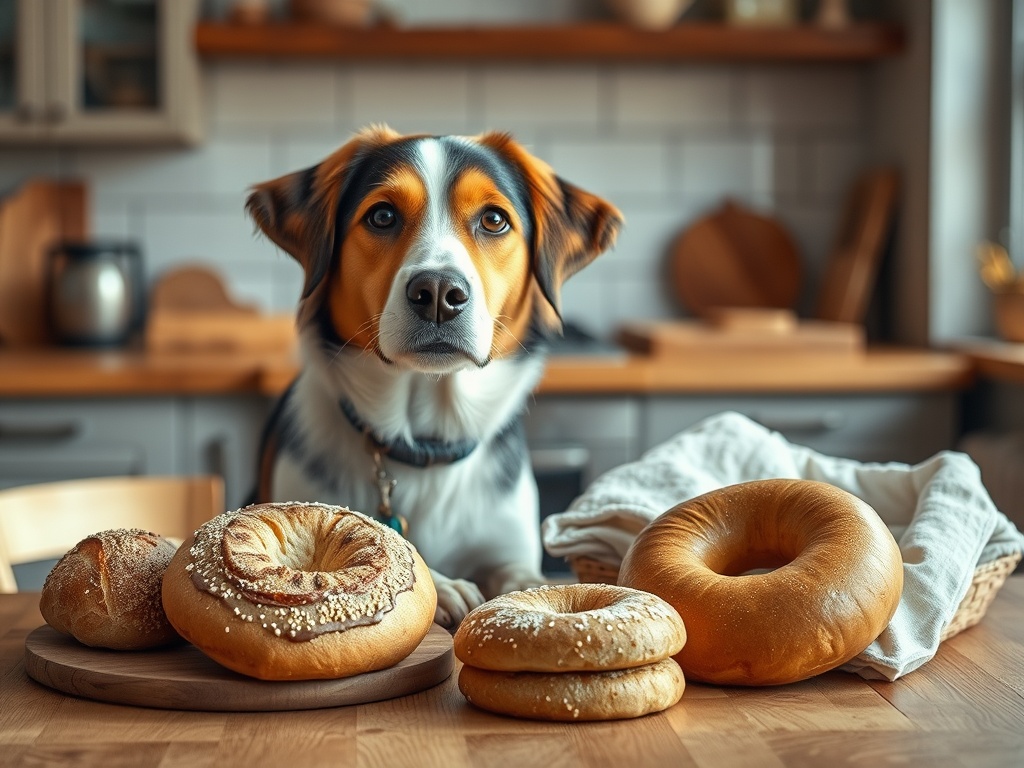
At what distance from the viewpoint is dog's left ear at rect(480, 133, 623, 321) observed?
1282mm

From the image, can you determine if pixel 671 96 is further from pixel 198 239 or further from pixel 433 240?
pixel 433 240

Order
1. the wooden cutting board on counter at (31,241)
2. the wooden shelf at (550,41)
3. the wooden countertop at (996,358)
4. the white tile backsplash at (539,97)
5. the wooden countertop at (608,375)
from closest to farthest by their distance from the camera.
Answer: the wooden countertop at (996,358) → the wooden countertop at (608,375) → the wooden shelf at (550,41) → the wooden cutting board on counter at (31,241) → the white tile backsplash at (539,97)

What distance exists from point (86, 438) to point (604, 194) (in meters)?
1.42

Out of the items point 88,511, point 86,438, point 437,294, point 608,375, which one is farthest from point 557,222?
point 86,438

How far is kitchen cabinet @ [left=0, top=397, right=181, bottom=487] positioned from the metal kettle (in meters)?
0.45

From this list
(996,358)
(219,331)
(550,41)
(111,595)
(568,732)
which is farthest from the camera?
(550,41)

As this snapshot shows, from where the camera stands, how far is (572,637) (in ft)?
2.51

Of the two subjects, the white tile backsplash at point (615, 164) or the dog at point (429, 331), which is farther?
the white tile backsplash at point (615, 164)

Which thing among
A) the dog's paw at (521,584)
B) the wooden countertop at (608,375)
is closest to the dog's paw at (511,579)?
the dog's paw at (521,584)

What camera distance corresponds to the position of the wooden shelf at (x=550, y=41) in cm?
284

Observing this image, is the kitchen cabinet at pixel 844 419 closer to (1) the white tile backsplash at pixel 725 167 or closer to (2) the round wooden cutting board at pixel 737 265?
(2) the round wooden cutting board at pixel 737 265

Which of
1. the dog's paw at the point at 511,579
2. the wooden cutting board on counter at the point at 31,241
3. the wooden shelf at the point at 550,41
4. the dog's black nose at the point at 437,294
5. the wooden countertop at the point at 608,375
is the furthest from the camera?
the wooden cutting board on counter at the point at 31,241

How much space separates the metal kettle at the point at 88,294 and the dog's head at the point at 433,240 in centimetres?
170

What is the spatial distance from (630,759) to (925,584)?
0.33 m
